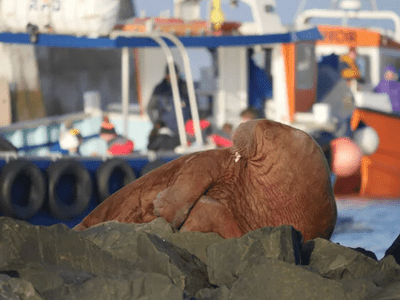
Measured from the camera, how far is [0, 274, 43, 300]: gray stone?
2092mm

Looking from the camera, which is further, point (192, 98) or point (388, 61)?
point (388, 61)

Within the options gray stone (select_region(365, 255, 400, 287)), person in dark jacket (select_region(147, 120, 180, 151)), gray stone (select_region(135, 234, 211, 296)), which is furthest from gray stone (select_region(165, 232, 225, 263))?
person in dark jacket (select_region(147, 120, 180, 151))

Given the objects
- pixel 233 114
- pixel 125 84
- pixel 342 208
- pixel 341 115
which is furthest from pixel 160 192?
pixel 341 115

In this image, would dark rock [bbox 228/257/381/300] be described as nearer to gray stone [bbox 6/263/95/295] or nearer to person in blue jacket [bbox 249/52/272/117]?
gray stone [bbox 6/263/95/295]

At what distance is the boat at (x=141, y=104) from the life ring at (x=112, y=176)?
0.04 feet

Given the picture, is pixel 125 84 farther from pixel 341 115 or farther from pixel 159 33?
pixel 341 115

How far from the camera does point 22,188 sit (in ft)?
27.7

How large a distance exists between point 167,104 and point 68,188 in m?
3.17

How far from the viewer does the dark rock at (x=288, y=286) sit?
2.17 metres

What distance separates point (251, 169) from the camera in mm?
3105

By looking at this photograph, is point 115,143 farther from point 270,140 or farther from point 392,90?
point 270,140

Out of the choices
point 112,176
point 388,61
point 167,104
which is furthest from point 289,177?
point 388,61

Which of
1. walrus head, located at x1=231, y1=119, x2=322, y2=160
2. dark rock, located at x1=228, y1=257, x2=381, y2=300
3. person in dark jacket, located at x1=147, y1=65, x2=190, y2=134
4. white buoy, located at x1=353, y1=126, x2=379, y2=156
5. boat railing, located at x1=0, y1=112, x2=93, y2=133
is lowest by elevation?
white buoy, located at x1=353, y1=126, x2=379, y2=156

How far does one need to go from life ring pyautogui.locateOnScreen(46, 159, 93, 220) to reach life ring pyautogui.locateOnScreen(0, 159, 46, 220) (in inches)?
5.6
